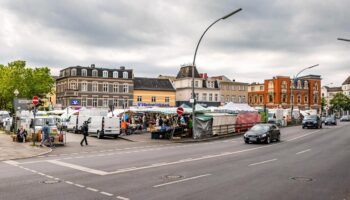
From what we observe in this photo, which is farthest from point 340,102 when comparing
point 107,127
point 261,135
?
point 107,127

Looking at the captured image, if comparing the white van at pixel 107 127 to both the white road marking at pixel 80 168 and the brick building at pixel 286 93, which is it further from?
the brick building at pixel 286 93

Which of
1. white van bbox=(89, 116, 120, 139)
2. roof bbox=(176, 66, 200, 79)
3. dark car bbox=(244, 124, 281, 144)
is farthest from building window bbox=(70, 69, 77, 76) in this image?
dark car bbox=(244, 124, 281, 144)

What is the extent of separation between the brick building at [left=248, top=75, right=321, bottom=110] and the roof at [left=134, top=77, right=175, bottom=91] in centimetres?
3238

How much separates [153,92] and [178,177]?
7614 cm

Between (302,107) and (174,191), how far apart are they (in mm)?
107689

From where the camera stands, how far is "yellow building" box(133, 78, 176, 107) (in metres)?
87.7

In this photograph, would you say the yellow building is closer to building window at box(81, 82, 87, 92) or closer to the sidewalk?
building window at box(81, 82, 87, 92)

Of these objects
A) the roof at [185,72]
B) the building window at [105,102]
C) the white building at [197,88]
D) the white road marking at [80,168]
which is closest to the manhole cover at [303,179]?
the white road marking at [80,168]

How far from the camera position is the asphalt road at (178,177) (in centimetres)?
1043

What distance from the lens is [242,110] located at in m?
41.8

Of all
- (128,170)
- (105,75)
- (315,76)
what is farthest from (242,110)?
(315,76)

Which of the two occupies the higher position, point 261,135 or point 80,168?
point 261,135

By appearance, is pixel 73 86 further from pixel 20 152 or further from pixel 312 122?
pixel 20 152

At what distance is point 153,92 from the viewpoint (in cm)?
8881
